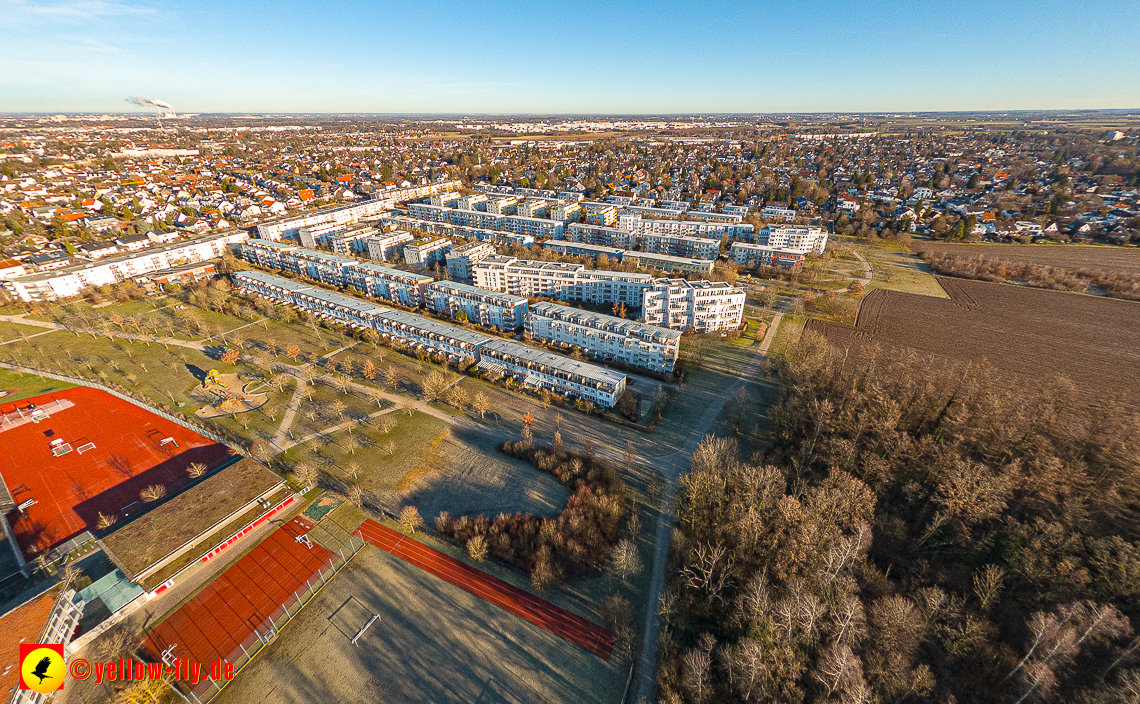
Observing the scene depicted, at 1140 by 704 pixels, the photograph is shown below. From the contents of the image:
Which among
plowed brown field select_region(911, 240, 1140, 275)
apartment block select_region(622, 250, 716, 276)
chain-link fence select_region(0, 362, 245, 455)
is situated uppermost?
plowed brown field select_region(911, 240, 1140, 275)

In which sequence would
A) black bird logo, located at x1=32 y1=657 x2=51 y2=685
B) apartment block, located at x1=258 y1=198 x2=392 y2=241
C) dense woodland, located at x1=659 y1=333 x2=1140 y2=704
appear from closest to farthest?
dense woodland, located at x1=659 y1=333 x2=1140 y2=704, black bird logo, located at x1=32 y1=657 x2=51 y2=685, apartment block, located at x1=258 y1=198 x2=392 y2=241

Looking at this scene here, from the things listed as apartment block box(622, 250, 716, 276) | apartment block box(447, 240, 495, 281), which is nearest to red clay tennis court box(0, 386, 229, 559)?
apartment block box(447, 240, 495, 281)

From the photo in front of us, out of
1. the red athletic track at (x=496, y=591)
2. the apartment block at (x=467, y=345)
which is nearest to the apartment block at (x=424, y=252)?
the apartment block at (x=467, y=345)

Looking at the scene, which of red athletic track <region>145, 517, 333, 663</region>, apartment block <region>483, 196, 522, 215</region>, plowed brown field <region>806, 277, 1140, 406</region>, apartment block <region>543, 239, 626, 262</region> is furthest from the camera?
apartment block <region>483, 196, 522, 215</region>

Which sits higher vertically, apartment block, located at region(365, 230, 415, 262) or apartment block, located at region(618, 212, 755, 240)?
apartment block, located at region(618, 212, 755, 240)

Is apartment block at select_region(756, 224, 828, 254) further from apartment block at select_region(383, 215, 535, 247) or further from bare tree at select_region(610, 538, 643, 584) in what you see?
Answer: bare tree at select_region(610, 538, 643, 584)

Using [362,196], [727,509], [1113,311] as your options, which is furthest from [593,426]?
[362,196]

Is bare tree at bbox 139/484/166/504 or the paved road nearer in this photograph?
the paved road

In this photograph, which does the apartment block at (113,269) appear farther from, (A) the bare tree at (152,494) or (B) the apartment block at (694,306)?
(B) the apartment block at (694,306)
